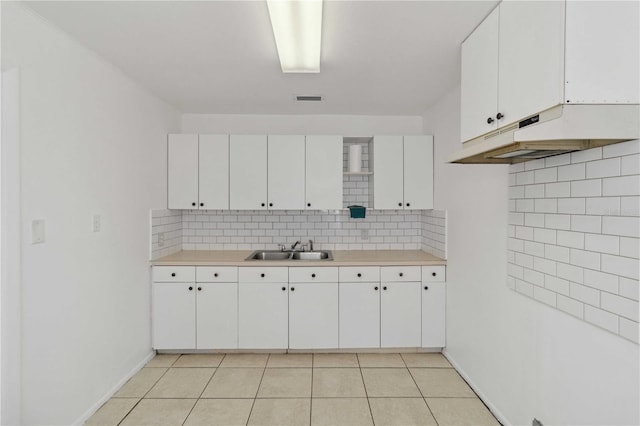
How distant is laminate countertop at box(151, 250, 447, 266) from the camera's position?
3.24 m

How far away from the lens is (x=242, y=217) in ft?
12.8

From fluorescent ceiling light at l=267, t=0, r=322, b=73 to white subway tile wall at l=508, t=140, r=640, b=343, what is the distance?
1.40 meters

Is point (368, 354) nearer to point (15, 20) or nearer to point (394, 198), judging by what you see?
point (394, 198)

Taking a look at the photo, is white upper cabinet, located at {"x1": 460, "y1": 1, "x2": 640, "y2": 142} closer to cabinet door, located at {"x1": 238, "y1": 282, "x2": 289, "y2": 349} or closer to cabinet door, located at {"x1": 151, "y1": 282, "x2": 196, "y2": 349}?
cabinet door, located at {"x1": 238, "y1": 282, "x2": 289, "y2": 349}

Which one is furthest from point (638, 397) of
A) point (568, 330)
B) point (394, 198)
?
point (394, 198)

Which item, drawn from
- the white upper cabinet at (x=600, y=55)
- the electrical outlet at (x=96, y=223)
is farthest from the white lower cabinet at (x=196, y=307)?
the white upper cabinet at (x=600, y=55)

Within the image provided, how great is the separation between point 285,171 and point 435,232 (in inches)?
64.5

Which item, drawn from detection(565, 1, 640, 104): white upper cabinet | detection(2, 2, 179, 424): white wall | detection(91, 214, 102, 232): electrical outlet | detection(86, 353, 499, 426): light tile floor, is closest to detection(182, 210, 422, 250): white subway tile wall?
detection(2, 2, 179, 424): white wall

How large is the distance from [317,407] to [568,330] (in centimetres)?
165

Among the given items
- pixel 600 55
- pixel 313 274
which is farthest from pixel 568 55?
pixel 313 274

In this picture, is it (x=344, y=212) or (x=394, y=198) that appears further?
(x=344, y=212)

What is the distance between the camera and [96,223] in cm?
239

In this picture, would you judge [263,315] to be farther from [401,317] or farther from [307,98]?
[307,98]

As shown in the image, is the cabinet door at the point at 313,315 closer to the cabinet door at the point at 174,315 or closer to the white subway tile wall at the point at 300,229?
the white subway tile wall at the point at 300,229
